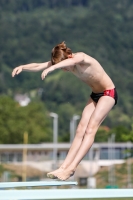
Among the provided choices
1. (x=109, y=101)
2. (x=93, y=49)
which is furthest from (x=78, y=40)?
(x=109, y=101)

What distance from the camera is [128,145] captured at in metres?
103

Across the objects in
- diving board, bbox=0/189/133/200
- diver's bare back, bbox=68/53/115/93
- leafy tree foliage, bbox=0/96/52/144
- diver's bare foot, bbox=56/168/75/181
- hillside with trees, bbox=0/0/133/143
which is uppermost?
hillside with trees, bbox=0/0/133/143

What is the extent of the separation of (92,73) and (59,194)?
2.03 meters

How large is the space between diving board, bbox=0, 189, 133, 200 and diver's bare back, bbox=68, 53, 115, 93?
6.08ft

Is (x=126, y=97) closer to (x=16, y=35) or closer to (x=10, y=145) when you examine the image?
(x=16, y=35)

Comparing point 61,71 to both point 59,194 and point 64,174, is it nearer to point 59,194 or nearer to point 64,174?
point 64,174

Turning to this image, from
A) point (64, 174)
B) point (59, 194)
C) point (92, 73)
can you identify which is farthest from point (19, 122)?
point (59, 194)

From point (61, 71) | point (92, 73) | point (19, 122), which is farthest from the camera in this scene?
point (61, 71)

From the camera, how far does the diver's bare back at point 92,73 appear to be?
6781 millimetres

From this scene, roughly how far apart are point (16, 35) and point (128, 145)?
317 ft

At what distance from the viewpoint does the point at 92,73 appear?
6.86 meters

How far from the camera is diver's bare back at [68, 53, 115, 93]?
6.78 metres

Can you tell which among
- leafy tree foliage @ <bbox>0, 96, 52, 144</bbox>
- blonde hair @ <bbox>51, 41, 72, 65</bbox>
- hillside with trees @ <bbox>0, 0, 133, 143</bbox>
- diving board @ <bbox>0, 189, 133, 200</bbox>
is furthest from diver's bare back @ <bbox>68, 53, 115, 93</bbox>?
hillside with trees @ <bbox>0, 0, 133, 143</bbox>

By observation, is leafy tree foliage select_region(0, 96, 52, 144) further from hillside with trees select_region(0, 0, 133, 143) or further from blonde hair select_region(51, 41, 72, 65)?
blonde hair select_region(51, 41, 72, 65)
